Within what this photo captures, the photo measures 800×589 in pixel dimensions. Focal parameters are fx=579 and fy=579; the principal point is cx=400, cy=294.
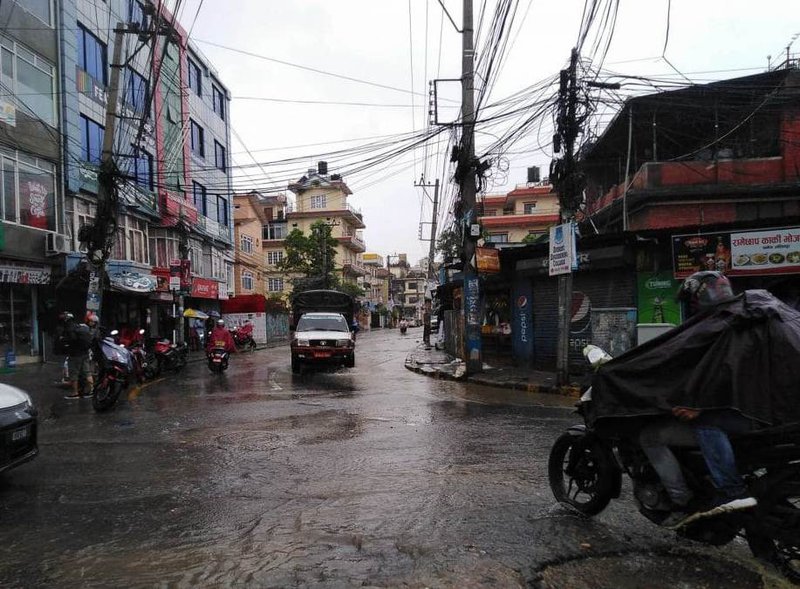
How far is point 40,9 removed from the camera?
62.2 ft

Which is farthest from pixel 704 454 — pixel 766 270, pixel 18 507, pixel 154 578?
pixel 766 270

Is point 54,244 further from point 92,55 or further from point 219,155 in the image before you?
point 219,155

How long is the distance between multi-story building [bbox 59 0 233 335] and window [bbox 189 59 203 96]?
6 centimetres

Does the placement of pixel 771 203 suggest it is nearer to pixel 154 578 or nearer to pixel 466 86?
pixel 466 86

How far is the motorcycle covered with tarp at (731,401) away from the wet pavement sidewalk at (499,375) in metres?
8.46

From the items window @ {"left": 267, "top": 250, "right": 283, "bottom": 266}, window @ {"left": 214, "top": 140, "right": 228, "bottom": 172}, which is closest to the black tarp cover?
window @ {"left": 214, "top": 140, "right": 228, "bottom": 172}

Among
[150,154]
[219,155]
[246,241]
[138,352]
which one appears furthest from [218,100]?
[138,352]

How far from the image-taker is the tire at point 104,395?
33.3 ft

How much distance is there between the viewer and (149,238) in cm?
2741

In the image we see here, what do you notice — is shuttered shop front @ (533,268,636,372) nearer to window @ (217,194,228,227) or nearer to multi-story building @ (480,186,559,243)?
window @ (217,194,228,227)

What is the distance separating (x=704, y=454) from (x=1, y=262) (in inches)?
752

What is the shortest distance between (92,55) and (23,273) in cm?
947

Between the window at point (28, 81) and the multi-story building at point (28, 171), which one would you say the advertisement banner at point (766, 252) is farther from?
the window at point (28, 81)

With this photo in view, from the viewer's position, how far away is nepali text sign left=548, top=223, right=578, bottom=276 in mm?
12492
